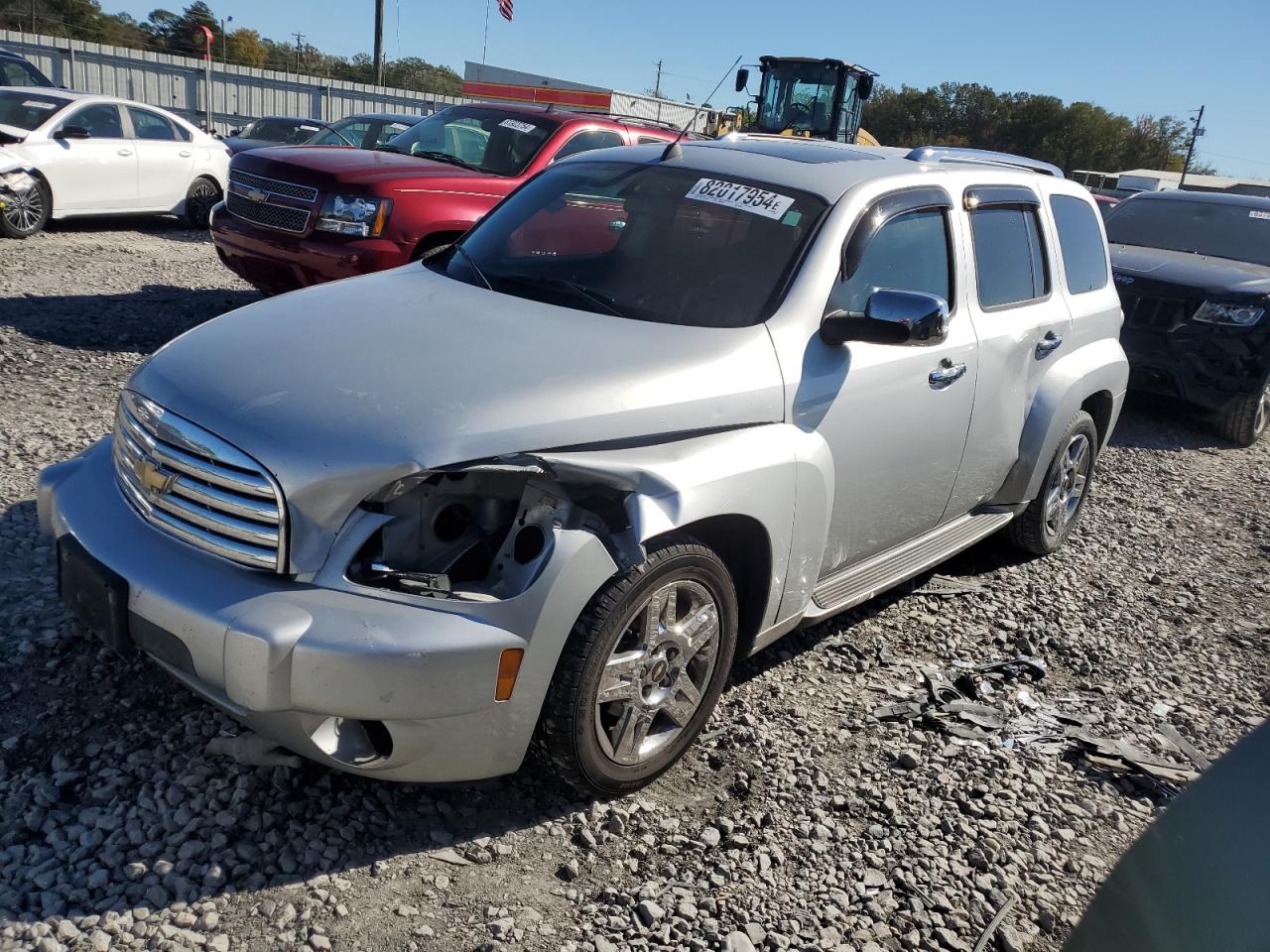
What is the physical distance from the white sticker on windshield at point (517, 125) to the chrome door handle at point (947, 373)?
213 inches

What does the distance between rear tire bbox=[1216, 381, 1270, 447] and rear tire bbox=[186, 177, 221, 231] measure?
11151mm

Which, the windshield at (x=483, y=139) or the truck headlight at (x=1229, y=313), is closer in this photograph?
the truck headlight at (x=1229, y=313)

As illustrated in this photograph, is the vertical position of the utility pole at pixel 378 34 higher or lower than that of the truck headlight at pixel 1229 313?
higher

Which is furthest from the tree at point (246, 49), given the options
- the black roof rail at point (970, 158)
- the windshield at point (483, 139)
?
the black roof rail at point (970, 158)

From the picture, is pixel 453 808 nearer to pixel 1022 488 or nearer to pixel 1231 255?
pixel 1022 488

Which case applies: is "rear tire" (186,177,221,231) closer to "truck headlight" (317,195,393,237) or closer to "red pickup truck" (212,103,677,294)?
"red pickup truck" (212,103,677,294)

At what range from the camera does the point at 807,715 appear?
12.1 feet

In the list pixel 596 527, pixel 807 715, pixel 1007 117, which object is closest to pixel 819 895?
pixel 807 715

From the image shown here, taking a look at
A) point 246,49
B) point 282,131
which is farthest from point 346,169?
point 246,49

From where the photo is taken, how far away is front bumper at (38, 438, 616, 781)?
244 cm

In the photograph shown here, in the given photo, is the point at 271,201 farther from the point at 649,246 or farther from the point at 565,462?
the point at 565,462

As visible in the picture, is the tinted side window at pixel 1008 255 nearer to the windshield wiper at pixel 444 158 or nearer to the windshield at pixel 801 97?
the windshield wiper at pixel 444 158

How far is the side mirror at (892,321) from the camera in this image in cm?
331

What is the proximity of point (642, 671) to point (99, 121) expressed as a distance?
37.7 ft
